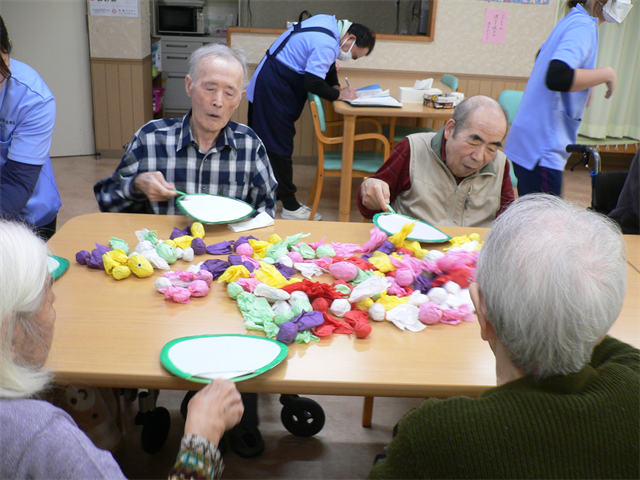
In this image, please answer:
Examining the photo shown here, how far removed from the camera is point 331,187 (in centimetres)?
507

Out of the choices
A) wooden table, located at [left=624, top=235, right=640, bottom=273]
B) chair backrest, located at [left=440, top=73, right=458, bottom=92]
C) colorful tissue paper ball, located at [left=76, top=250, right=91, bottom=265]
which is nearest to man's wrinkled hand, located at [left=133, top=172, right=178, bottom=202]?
colorful tissue paper ball, located at [left=76, top=250, right=91, bottom=265]

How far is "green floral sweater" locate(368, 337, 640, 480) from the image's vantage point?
74cm

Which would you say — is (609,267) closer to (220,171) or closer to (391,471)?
(391,471)

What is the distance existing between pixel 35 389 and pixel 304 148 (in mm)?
4977

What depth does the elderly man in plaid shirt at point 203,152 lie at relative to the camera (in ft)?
6.37

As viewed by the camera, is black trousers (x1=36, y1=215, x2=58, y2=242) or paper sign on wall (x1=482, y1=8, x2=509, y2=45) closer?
black trousers (x1=36, y1=215, x2=58, y2=242)

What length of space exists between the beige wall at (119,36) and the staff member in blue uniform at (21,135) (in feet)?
11.6

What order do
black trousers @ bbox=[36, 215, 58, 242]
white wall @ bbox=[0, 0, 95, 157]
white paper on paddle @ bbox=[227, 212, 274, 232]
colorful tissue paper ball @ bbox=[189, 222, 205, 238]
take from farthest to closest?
white wall @ bbox=[0, 0, 95, 157] → black trousers @ bbox=[36, 215, 58, 242] → white paper on paddle @ bbox=[227, 212, 274, 232] → colorful tissue paper ball @ bbox=[189, 222, 205, 238]

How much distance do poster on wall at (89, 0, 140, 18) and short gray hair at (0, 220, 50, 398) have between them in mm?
4781

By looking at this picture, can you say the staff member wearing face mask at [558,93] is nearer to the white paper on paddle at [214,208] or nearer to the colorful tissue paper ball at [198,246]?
the white paper on paddle at [214,208]

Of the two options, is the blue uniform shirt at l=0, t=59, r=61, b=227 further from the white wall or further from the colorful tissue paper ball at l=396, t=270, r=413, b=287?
the white wall

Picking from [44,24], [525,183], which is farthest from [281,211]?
[44,24]

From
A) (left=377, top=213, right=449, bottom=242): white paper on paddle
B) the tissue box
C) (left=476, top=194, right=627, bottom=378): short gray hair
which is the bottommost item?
(left=377, top=213, right=449, bottom=242): white paper on paddle

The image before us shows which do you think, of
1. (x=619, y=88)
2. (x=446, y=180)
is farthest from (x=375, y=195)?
(x=619, y=88)
